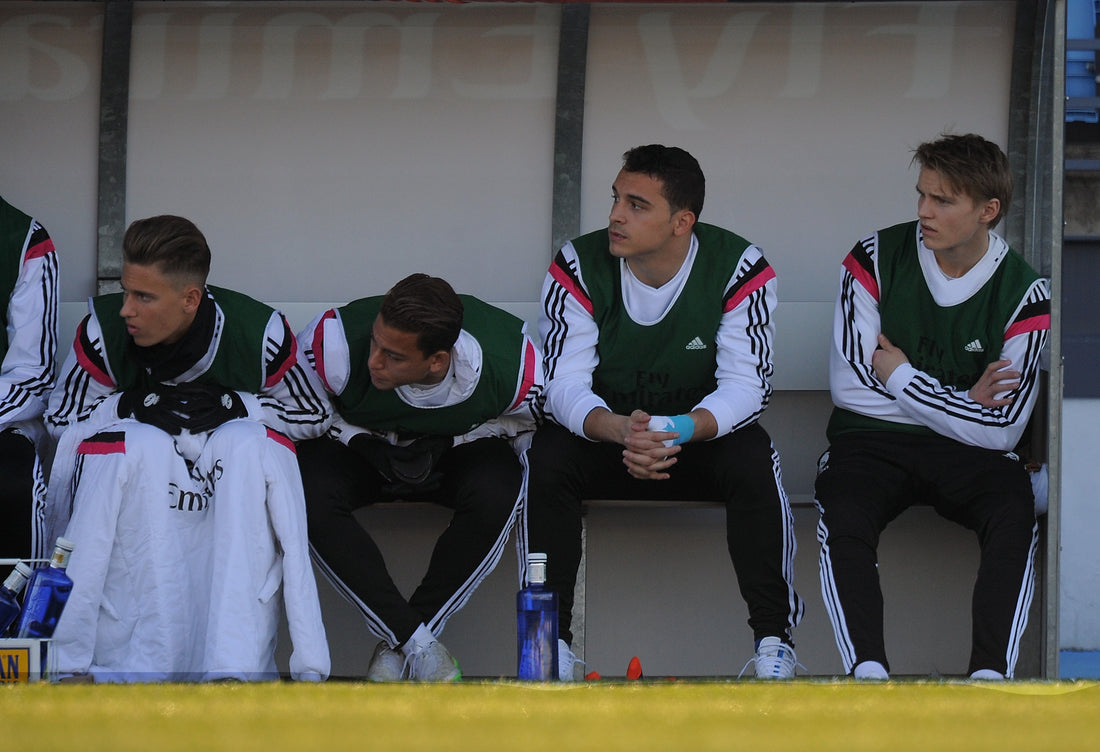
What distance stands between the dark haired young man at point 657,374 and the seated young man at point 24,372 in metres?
1.21

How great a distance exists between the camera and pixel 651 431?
346cm

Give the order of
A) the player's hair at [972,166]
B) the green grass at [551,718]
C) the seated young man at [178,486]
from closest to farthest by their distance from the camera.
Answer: the green grass at [551,718]
the seated young man at [178,486]
the player's hair at [972,166]

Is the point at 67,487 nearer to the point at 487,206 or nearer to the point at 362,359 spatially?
the point at 362,359

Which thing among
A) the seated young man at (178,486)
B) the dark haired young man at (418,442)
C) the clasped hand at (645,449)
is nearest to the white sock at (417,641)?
the dark haired young man at (418,442)

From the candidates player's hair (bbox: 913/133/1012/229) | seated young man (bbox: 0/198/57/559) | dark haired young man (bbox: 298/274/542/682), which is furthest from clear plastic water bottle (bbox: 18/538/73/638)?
player's hair (bbox: 913/133/1012/229)

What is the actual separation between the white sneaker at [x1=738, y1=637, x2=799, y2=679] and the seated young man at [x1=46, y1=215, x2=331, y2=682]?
3.28 ft

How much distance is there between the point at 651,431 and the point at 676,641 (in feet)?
3.23

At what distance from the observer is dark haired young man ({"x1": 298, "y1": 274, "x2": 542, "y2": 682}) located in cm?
344

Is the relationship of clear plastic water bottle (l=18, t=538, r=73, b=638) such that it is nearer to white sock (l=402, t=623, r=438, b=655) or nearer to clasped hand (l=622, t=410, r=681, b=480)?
white sock (l=402, t=623, r=438, b=655)

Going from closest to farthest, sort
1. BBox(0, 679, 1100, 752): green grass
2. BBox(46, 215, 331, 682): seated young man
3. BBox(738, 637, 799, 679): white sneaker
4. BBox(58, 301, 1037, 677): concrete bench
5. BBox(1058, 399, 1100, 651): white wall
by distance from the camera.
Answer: BBox(0, 679, 1100, 752): green grass → BBox(46, 215, 331, 682): seated young man → BBox(738, 637, 799, 679): white sneaker → BBox(58, 301, 1037, 677): concrete bench → BBox(1058, 399, 1100, 651): white wall

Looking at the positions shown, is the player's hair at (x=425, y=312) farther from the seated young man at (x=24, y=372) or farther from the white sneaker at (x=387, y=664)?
the seated young man at (x=24, y=372)

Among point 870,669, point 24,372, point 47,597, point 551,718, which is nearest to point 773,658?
point 870,669

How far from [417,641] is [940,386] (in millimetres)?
1448

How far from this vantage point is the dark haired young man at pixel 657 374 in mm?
3479
